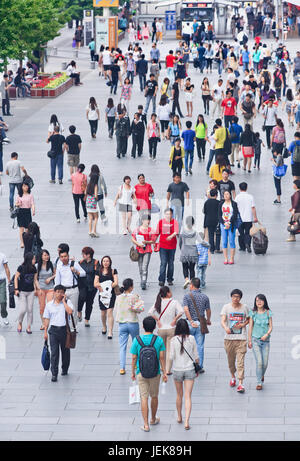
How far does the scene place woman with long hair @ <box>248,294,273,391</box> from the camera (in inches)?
546

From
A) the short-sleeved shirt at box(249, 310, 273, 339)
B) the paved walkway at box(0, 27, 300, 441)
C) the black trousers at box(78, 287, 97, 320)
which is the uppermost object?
the short-sleeved shirt at box(249, 310, 273, 339)

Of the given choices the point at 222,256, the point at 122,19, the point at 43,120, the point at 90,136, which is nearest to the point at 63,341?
the point at 222,256

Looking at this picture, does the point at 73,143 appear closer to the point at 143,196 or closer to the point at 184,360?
the point at 143,196

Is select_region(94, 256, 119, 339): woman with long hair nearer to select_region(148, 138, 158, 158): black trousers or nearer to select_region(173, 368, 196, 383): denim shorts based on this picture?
select_region(173, 368, 196, 383): denim shorts

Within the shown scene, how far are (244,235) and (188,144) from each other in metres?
6.38

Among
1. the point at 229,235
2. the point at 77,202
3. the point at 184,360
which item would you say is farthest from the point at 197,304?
the point at 77,202

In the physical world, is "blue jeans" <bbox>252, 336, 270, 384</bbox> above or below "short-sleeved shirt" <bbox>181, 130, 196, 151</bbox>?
below

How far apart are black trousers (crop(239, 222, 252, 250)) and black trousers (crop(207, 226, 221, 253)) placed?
0.45 m

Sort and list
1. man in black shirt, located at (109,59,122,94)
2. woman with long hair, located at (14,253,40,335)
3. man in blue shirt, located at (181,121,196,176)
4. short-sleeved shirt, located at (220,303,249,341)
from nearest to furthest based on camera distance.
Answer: short-sleeved shirt, located at (220,303,249,341)
woman with long hair, located at (14,253,40,335)
man in blue shirt, located at (181,121,196,176)
man in black shirt, located at (109,59,122,94)

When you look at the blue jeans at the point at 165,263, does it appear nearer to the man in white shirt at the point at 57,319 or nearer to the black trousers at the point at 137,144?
the man in white shirt at the point at 57,319

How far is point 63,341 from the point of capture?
14.5 metres

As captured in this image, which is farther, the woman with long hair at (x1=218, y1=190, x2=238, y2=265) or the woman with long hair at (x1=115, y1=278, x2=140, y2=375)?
the woman with long hair at (x1=218, y1=190, x2=238, y2=265)

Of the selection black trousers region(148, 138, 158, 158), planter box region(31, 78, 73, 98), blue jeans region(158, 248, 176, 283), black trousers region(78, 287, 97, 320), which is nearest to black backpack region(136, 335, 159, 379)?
black trousers region(78, 287, 97, 320)
